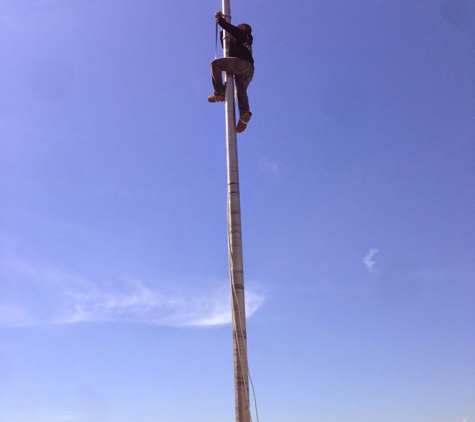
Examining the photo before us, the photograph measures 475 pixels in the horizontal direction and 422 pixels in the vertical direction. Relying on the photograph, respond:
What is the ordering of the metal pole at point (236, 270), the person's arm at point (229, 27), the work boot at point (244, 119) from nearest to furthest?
the metal pole at point (236, 270) → the work boot at point (244, 119) → the person's arm at point (229, 27)

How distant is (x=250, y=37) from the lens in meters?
10.7

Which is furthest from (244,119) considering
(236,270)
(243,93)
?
(236,270)

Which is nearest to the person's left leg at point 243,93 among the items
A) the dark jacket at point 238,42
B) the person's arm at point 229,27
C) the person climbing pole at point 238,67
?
the person climbing pole at point 238,67

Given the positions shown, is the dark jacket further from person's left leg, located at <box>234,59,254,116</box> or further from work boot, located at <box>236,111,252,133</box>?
work boot, located at <box>236,111,252,133</box>

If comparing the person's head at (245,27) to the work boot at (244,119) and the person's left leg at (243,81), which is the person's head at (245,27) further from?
the work boot at (244,119)

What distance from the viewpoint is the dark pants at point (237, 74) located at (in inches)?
399

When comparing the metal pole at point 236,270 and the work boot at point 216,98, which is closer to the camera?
the metal pole at point 236,270

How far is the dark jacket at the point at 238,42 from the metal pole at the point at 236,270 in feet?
1.52

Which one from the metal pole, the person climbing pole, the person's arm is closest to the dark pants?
the person climbing pole

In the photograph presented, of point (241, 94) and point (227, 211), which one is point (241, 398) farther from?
point (241, 94)

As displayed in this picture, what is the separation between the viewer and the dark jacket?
10242mm

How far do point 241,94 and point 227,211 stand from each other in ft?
8.32

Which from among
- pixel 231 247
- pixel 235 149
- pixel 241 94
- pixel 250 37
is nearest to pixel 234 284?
pixel 231 247

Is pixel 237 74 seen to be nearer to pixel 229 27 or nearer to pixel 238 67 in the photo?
pixel 238 67
